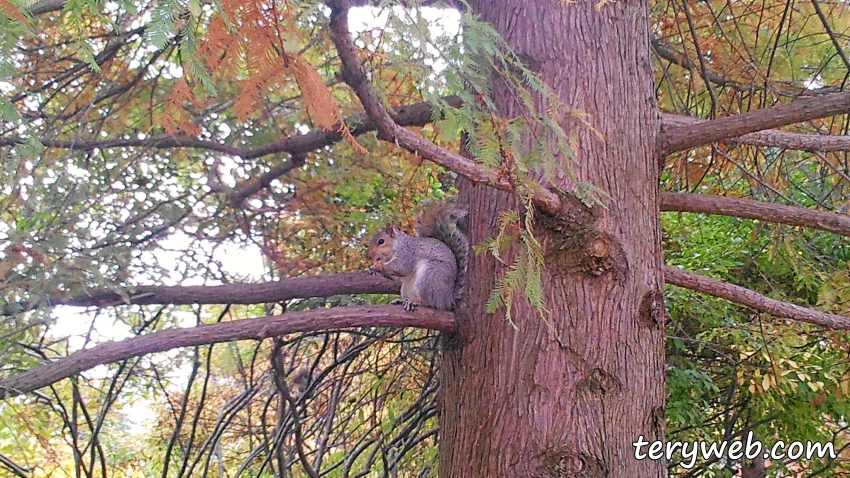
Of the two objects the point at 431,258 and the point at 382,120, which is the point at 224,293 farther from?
the point at 431,258

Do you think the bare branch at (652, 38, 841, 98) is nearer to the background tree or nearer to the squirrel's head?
the background tree

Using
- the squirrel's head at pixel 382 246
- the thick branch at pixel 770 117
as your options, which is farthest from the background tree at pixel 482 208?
the squirrel's head at pixel 382 246

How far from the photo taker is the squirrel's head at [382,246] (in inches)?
87.7

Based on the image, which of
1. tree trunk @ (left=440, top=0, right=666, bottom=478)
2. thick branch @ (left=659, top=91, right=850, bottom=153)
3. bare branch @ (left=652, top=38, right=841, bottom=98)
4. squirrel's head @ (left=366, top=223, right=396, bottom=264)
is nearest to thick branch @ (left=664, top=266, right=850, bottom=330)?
tree trunk @ (left=440, top=0, right=666, bottom=478)

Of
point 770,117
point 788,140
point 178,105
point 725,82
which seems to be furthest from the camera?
point 725,82

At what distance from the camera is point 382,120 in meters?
0.97

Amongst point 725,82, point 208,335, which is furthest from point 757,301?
point 208,335

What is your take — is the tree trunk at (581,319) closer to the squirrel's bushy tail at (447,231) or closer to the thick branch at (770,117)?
the thick branch at (770,117)

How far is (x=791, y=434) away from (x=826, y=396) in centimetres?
22

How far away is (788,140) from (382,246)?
1.19 m

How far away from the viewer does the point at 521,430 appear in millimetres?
1293

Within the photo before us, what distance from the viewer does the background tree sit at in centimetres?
103

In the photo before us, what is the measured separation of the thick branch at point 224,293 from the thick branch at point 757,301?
69 centimetres

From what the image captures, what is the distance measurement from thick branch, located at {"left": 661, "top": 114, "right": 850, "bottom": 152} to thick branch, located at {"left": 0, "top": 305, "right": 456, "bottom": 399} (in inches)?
27.6
